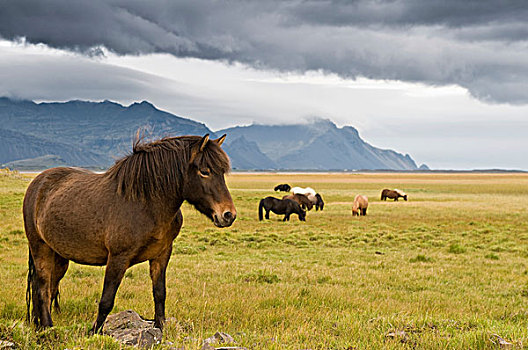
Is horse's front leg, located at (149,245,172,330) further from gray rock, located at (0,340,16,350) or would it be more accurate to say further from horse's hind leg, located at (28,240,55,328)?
gray rock, located at (0,340,16,350)

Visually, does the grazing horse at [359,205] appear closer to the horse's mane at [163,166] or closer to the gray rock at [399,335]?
the gray rock at [399,335]

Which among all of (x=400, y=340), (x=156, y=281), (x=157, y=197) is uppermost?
(x=157, y=197)

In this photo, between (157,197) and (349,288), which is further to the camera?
(349,288)

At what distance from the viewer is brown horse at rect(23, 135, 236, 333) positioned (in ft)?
17.1

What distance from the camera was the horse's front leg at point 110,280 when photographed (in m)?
5.20

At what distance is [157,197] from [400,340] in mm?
3479

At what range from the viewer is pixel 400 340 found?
17.4 ft

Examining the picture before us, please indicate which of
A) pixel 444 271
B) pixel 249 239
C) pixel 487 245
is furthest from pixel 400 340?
pixel 487 245

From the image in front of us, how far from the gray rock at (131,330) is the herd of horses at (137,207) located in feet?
0.60

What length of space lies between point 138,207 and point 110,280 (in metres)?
0.95

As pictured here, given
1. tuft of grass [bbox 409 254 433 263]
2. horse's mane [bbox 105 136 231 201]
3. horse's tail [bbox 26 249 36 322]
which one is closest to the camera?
horse's mane [bbox 105 136 231 201]

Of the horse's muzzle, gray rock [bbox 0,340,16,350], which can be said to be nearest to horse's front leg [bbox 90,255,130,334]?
gray rock [bbox 0,340,16,350]

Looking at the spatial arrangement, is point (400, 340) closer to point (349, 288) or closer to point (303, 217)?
point (349, 288)

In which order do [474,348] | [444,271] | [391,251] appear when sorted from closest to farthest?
1. [474,348]
2. [444,271]
3. [391,251]
